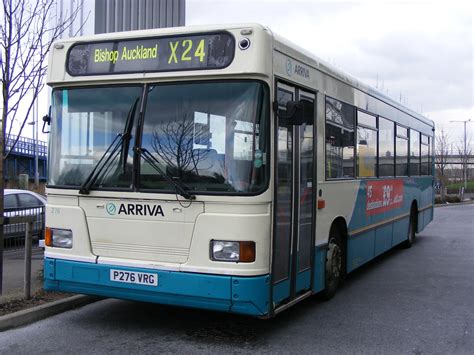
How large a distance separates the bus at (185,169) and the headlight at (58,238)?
0.04 ft

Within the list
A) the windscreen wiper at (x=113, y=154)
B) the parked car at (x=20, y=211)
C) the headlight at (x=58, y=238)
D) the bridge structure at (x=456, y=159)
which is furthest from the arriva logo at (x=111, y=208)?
the bridge structure at (x=456, y=159)

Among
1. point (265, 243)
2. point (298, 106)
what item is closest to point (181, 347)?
point (265, 243)

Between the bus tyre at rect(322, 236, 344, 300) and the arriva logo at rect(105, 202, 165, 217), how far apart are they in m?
2.62

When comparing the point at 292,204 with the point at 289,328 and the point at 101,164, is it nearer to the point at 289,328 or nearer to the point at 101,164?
the point at 289,328

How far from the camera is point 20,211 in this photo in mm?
12258

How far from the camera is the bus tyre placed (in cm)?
703

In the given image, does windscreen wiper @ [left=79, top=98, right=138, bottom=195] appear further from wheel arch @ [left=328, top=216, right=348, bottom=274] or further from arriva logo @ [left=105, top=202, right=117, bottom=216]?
wheel arch @ [left=328, top=216, right=348, bottom=274]

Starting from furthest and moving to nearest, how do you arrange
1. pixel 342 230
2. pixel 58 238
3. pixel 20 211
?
pixel 20 211 < pixel 342 230 < pixel 58 238

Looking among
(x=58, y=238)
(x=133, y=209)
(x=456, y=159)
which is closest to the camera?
(x=133, y=209)

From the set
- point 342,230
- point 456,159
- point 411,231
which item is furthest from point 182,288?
point 456,159

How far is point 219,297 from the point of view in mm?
5059

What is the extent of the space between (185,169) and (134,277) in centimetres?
117

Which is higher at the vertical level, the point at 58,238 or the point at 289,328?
the point at 58,238

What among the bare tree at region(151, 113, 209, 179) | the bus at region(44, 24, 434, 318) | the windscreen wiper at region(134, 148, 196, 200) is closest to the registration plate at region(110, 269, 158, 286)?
the bus at region(44, 24, 434, 318)
